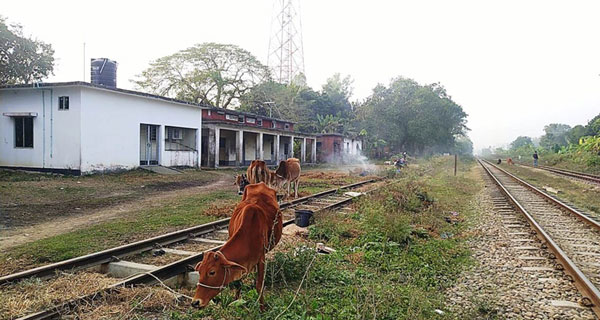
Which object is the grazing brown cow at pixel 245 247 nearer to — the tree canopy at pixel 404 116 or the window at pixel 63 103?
the window at pixel 63 103

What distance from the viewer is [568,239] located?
7984 mm

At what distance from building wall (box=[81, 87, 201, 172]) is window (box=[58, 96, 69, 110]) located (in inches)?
34.9

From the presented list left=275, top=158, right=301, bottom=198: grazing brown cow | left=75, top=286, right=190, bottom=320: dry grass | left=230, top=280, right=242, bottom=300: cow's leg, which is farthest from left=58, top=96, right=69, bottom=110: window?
left=230, top=280, right=242, bottom=300: cow's leg

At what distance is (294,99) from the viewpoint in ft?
161

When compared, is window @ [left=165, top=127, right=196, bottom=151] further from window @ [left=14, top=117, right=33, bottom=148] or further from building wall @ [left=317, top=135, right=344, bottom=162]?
building wall @ [left=317, top=135, right=344, bottom=162]

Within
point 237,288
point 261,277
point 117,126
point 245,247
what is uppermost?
point 117,126

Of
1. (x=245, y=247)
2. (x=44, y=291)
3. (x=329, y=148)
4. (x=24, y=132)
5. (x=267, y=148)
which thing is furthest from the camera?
(x=329, y=148)

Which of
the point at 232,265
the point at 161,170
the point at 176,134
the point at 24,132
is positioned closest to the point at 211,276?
the point at 232,265

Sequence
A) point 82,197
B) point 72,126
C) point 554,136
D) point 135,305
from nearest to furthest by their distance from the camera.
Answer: point 135,305, point 82,197, point 72,126, point 554,136

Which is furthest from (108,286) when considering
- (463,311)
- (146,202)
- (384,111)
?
(384,111)

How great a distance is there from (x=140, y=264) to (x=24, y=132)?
57.2ft

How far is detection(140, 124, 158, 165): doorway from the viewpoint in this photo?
21.8m

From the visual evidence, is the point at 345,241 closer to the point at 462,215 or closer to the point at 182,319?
the point at 182,319

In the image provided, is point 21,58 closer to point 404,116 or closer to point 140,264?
point 140,264
